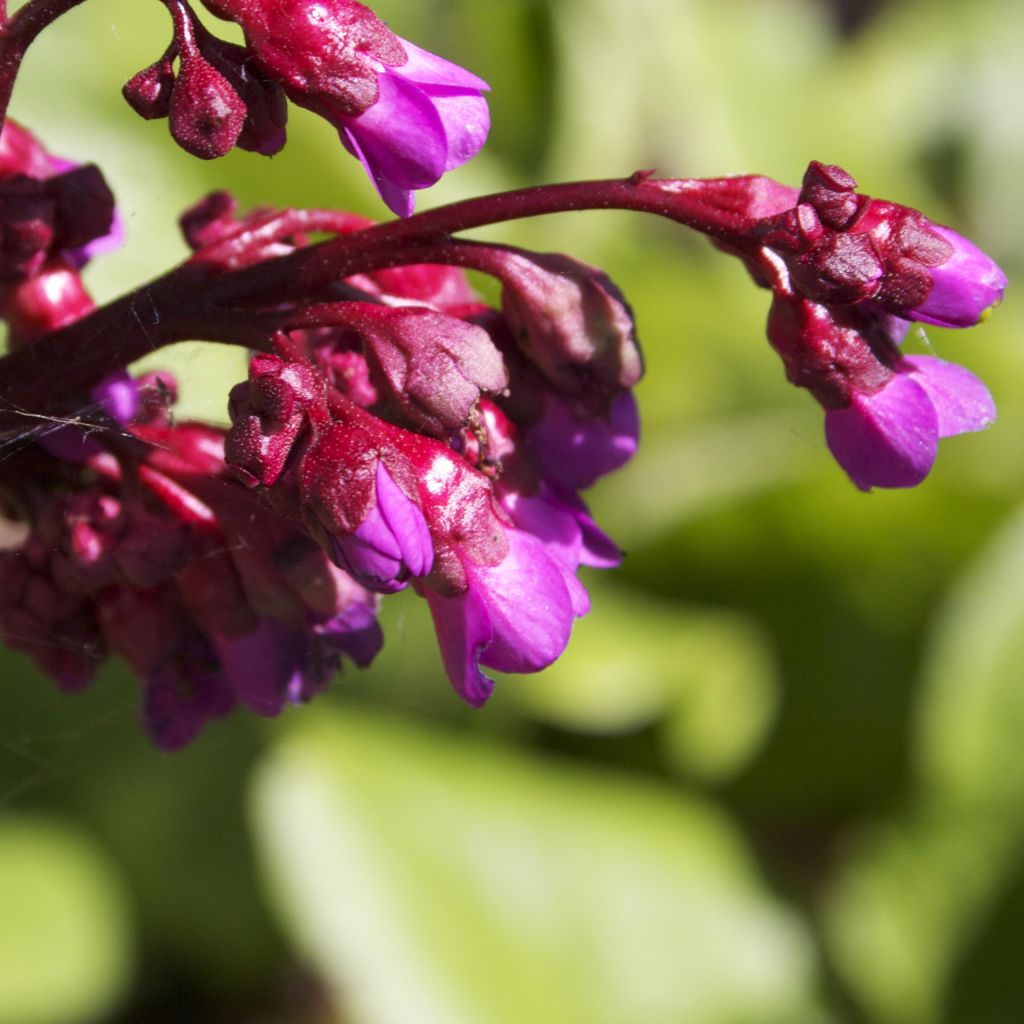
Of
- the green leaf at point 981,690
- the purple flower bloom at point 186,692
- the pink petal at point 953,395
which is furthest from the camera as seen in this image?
the green leaf at point 981,690

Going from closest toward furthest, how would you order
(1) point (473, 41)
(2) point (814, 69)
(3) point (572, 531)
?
1. (3) point (572, 531)
2. (1) point (473, 41)
3. (2) point (814, 69)

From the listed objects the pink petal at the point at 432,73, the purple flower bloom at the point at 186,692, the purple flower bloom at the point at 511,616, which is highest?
the pink petal at the point at 432,73

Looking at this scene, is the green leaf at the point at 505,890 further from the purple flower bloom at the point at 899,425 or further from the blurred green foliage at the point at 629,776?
the purple flower bloom at the point at 899,425

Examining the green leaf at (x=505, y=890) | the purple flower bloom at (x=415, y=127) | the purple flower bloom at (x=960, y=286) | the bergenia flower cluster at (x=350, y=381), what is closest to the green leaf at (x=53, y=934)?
the green leaf at (x=505, y=890)

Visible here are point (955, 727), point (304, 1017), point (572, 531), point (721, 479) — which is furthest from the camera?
point (304, 1017)

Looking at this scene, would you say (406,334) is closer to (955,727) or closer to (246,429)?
(246,429)

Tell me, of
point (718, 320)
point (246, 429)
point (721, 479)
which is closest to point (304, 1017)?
point (721, 479)

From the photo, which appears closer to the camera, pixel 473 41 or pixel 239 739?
pixel 239 739
